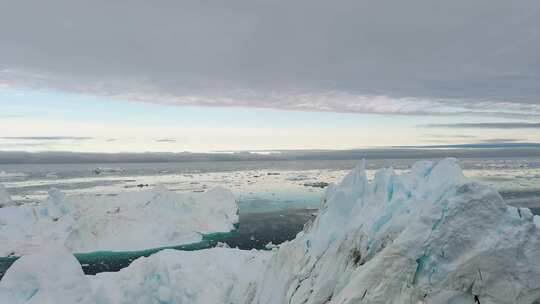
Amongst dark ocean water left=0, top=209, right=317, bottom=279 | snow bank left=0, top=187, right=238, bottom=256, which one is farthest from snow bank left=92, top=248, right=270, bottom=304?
snow bank left=0, top=187, right=238, bottom=256

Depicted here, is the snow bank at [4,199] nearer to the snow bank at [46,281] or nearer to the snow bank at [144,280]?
the snow bank at [144,280]

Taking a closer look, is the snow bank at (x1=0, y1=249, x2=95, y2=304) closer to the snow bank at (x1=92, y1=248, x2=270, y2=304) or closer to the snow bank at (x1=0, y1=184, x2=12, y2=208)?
the snow bank at (x1=92, y1=248, x2=270, y2=304)

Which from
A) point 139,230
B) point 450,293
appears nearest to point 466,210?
point 450,293

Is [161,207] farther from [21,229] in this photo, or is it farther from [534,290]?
[534,290]

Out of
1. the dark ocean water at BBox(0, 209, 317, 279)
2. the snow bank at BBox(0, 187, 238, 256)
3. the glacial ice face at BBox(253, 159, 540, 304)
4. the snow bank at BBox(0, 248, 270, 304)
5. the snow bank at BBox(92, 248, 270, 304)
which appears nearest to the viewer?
the glacial ice face at BBox(253, 159, 540, 304)

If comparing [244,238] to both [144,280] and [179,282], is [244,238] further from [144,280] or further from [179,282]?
[144,280]

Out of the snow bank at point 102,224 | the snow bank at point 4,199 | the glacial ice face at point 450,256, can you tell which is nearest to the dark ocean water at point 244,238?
the snow bank at point 102,224
